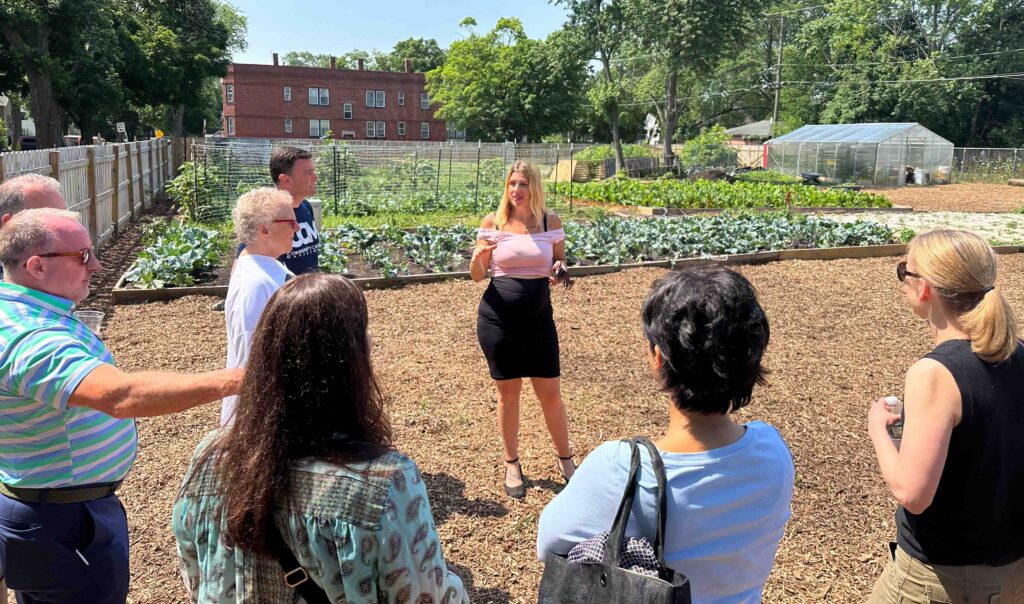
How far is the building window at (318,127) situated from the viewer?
67.4m

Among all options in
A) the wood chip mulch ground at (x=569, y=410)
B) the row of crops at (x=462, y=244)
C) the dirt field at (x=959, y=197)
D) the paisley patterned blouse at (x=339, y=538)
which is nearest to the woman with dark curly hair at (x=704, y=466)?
the paisley patterned blouse at (x=339, y=538)

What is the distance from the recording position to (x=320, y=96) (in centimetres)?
6762

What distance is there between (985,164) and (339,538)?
4721 cm

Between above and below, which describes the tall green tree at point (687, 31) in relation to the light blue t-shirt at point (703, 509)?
above

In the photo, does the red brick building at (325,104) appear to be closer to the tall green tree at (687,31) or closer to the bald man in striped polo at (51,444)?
the tall green tree at (687,31)

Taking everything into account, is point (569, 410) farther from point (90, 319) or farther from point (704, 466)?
point (704, 466)

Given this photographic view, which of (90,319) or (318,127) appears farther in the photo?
(318,127)

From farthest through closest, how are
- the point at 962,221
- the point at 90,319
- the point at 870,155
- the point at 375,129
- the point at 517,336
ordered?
the point at 375,129 → the point at 870,155 → the point at 962,221 → the point at 517,336 → the point at 90,319

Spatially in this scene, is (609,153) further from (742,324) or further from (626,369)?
(742,324)

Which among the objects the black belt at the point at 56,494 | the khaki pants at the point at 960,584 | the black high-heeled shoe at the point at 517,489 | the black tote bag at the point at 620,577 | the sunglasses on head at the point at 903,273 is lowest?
the black high-heeled shoe at the point at 517,489

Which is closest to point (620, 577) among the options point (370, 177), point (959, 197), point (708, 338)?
point (708, 338)

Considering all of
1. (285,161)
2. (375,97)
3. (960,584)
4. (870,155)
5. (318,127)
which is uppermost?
(375,97)

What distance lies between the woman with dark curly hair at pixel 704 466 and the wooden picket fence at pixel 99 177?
8996mm

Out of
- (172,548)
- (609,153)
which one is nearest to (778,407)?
(172,548)
